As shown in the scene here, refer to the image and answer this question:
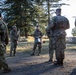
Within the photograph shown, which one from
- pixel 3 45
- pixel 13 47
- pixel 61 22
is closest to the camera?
pixel 3 45

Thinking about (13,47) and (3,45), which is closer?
(3,45)

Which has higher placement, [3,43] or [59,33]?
[59,33]

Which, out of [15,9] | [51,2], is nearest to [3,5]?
[15,9]

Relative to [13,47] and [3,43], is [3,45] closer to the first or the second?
[3,43]

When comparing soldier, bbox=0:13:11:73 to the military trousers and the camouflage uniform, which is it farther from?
the military trousers

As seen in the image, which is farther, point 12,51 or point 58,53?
point 12,51

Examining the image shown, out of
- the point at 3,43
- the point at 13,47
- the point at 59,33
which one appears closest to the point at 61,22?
the point at 59,33

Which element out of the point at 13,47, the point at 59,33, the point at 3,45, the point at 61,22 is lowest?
the point at 13,47

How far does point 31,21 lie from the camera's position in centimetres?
5369

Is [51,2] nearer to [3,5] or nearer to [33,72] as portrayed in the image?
[3,5]

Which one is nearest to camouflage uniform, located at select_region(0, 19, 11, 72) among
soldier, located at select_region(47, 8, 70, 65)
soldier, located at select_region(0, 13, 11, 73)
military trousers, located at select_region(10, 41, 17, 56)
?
soldier, located at select_region(0, 13, 11, 73)

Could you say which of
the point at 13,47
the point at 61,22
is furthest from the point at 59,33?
the point at 13,47

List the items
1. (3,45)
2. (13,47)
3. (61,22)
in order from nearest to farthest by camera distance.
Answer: (3,45), (61,22), (13,47)

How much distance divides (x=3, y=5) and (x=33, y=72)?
44.7 metres
